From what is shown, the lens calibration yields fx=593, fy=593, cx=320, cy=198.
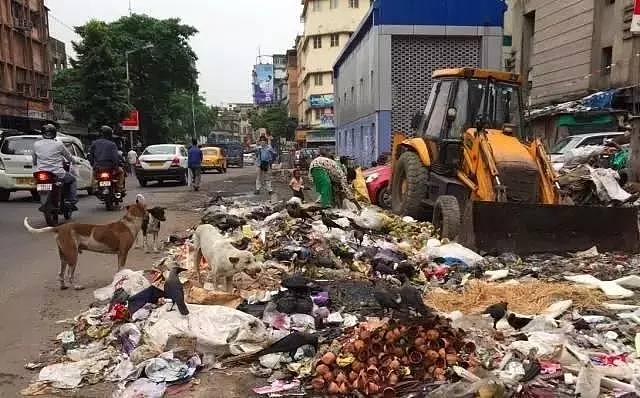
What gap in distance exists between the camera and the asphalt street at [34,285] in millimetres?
4773

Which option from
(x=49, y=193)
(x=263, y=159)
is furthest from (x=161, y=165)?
(x=49, y=193)

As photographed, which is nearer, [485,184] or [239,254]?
[239,254]

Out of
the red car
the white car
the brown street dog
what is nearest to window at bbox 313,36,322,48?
the white car

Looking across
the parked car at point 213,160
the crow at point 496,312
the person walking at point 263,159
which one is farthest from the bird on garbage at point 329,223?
the parked car at point 213,160

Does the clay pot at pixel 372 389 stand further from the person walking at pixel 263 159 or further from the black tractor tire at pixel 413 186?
the person walking at pixel 263 159

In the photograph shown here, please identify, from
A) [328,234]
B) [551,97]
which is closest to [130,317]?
[328,234]

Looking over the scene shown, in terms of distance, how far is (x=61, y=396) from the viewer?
400 cm

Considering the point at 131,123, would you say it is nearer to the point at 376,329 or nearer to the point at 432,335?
the point at 376,329

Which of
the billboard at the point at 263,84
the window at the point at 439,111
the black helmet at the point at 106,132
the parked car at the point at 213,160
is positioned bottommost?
the parked car at the point at 213,160

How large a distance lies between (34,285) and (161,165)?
45.4 feet

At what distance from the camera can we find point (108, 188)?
43.0ft

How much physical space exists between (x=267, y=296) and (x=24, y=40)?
34942 mm

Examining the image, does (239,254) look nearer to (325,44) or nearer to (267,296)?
(267,296)

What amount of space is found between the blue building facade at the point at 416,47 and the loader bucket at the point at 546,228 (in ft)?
33.7
